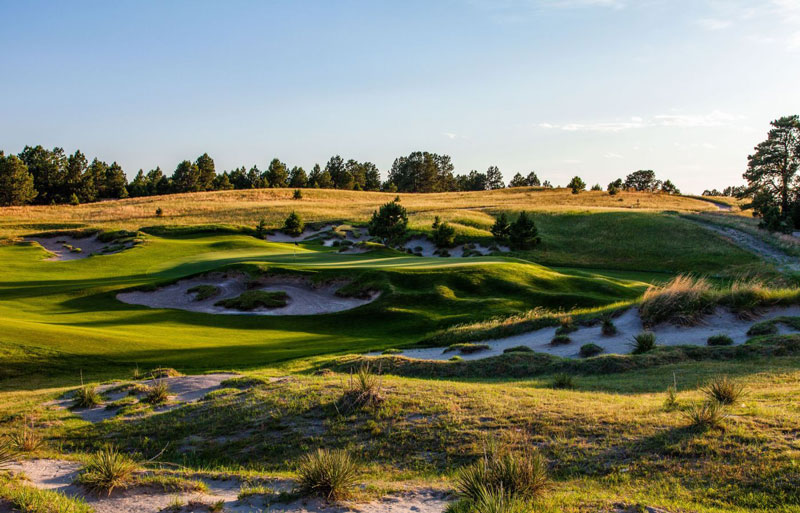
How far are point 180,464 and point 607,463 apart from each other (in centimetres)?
694

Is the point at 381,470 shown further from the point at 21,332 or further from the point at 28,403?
the point at 21,332


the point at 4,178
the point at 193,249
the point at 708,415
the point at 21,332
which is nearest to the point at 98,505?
the point at 708,415

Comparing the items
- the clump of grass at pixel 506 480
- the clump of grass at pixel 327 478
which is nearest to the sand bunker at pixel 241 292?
the clump of grass at pixel 327 478

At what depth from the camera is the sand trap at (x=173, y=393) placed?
11.9 m

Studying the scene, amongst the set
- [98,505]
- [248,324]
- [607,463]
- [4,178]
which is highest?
[4,178]

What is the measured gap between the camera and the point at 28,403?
12672 millimetres

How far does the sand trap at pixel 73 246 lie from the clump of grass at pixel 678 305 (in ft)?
148

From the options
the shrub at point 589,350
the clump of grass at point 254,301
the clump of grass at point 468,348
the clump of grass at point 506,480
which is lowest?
the clump of grass at point 254,301

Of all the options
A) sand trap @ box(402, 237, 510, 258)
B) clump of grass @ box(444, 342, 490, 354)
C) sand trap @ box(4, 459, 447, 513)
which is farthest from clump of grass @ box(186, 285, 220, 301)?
sand trap @ box(402, 237, 510, 258)

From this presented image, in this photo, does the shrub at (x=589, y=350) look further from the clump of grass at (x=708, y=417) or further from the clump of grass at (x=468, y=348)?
the clump of grass at (x=708, y=417)

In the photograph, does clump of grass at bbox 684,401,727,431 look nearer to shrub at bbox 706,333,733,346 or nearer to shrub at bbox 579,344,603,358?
shrub at bbox 579,344,603,358

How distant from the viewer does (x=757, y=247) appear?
52000 millimetres

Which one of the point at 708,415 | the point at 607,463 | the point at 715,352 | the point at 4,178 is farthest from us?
the point at 4,178

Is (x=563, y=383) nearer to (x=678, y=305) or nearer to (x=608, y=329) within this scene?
(x=608, y=329)
